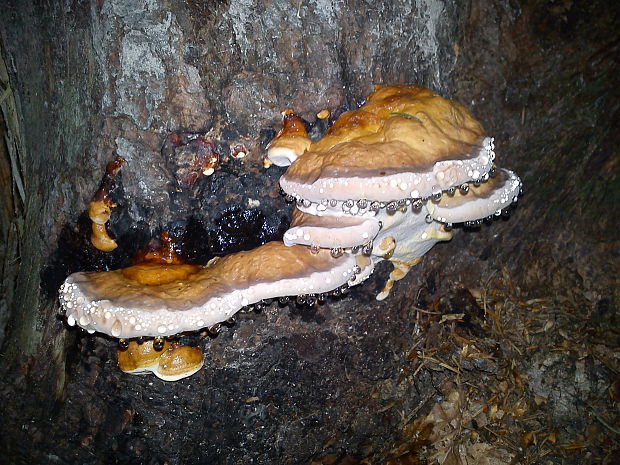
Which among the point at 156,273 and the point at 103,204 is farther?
the point at 103,204

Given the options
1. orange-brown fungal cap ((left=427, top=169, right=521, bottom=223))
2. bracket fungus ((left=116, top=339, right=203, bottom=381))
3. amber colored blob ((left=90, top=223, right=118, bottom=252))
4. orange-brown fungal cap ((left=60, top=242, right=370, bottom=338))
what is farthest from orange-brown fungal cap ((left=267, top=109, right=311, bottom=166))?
bracket fungus ((left=116, top=339, right=203, bottom=381))

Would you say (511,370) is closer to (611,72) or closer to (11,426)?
(611,72)

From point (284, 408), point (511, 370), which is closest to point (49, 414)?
point (284, 408)

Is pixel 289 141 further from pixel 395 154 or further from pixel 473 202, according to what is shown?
pixel 473 202

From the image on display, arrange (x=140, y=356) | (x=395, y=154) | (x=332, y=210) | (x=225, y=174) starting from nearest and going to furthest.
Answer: (x=395, y=154)
(x=332, y=210)
(x=140, y=356)
(x=225, y=174)

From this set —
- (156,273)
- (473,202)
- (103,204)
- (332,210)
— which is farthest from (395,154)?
(103,204)

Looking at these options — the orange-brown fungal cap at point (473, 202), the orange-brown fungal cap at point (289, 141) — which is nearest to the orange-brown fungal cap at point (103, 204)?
the orange-brown fungal cap at point (289, 141)
